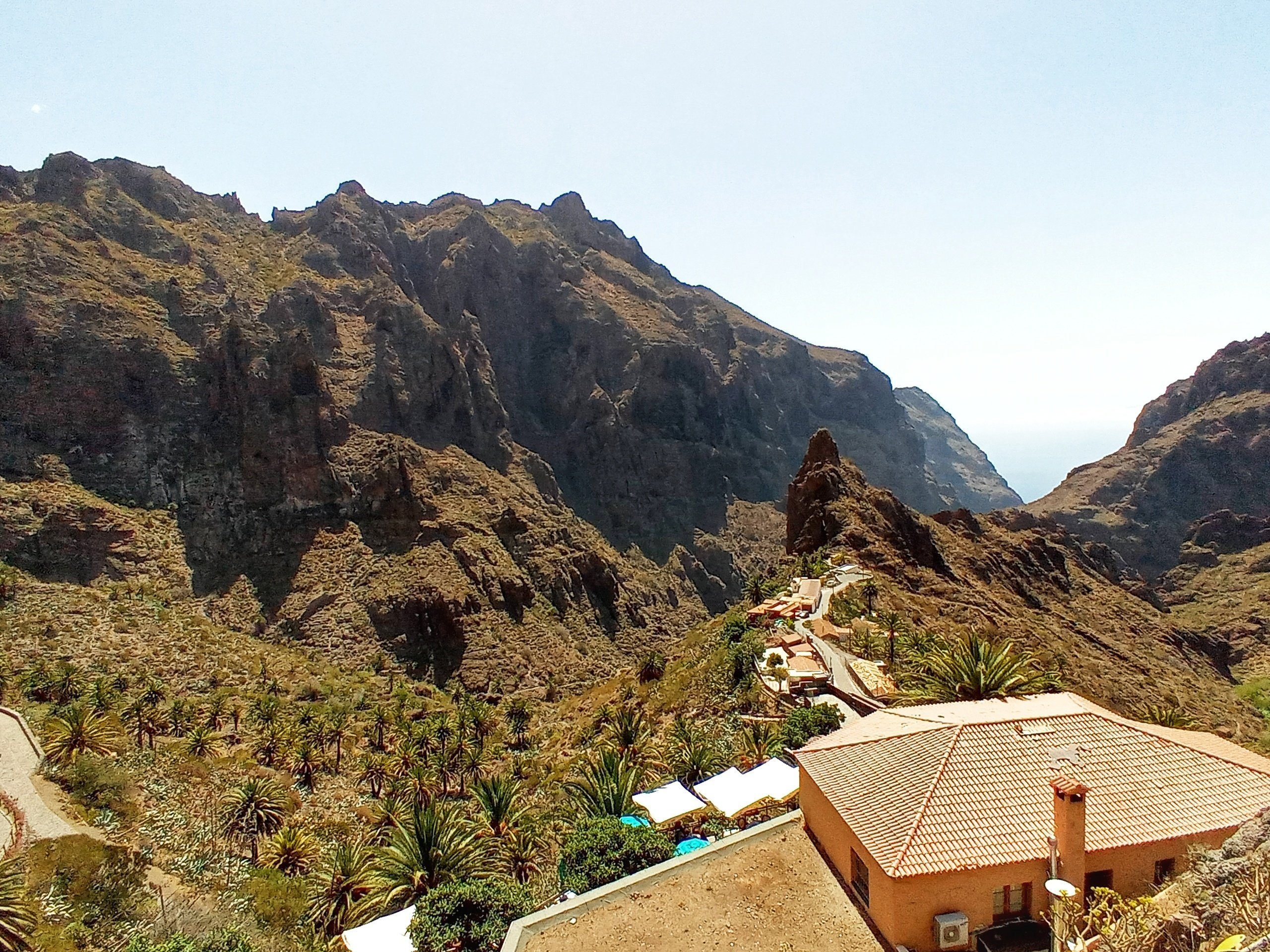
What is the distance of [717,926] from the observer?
14.9m

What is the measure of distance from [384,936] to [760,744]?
14518 mm

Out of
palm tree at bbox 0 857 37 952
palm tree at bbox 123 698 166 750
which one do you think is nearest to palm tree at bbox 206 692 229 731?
palm tree at bbox 123 698 166 750

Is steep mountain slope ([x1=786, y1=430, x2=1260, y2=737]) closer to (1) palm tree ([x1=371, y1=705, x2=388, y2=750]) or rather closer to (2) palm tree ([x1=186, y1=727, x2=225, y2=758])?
(1) palm tree ([x1=371, y1=705, x2=388, y2=750])

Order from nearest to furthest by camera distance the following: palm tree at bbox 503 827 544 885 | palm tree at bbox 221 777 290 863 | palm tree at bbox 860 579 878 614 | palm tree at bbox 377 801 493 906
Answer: palm tree at bbox 377 801 493 906
palm tree at bbox 503 827 544 885
palm tree at bbox 221 777 290 863
palm tree at bbox 860 579 878 614

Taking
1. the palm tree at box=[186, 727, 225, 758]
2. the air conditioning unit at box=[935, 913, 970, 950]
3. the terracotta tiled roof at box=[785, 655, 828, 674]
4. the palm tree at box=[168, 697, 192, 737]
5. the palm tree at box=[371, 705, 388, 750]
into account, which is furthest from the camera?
the palm tree at box=[371, 705, 388, 750]

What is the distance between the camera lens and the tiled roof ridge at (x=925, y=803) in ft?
44.9

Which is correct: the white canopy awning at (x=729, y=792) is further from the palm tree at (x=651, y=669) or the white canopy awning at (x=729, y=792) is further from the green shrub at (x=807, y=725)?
the palm tree at (x=651, y=669)

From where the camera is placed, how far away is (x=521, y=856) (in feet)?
78.4

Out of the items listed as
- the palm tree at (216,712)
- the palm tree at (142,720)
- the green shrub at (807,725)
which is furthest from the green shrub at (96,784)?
the green shrub at (807,725)

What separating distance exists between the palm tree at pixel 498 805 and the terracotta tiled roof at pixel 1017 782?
525 inches

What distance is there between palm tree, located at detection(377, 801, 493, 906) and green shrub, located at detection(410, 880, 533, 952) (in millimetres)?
3955

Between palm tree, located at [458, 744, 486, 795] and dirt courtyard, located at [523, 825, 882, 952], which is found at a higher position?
dirt courtyard, located at [523, 825, 882, 952]

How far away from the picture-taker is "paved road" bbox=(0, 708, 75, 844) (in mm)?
26750

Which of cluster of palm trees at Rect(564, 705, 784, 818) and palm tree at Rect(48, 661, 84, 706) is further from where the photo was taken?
palm tree at Rect(48, 661, 84, 706)
